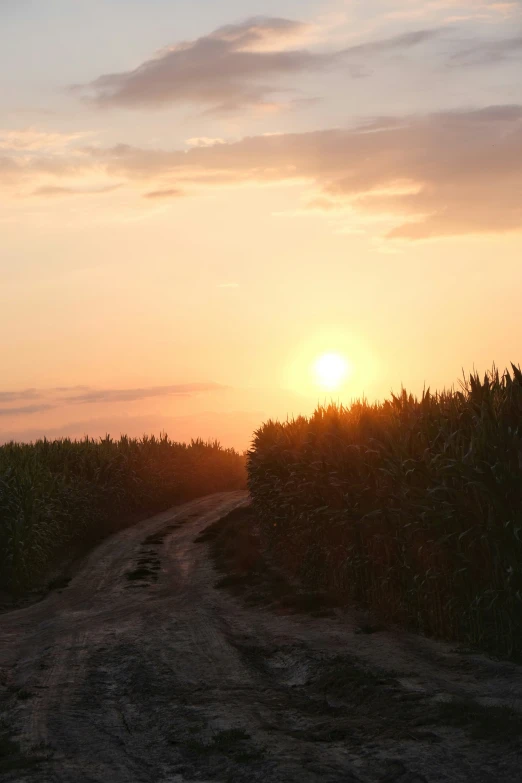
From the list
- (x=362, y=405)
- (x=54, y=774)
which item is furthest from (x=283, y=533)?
(x=54, y=774)

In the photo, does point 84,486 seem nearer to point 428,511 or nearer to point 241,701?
point 428,511

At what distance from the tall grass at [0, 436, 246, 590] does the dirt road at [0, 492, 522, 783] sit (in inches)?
271

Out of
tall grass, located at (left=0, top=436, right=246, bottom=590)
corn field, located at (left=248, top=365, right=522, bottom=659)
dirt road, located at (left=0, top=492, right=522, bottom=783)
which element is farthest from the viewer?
tall grass, located at (left=0, top=436, right=246, bottom=590)

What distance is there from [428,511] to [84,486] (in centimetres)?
2325

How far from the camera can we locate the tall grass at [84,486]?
26.1m

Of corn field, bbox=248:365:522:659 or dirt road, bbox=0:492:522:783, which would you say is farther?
corn field, bbox=248:365:522:659

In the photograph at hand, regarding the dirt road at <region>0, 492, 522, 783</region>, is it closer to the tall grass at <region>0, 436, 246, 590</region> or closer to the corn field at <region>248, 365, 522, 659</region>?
the corn field at <region>248, 365, 522, 659</region>

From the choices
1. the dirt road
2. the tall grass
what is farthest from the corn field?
the tall grass

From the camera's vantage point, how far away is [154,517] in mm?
37969

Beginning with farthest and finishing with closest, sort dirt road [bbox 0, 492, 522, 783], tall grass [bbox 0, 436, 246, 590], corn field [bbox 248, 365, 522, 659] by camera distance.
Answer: tall grass [bbox 0, 436, 246, 590], corn field [bbox 248, 365, 522, 659], dirt road [bbox 0, 492, 522, 783]

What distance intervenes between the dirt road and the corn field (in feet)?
2.79

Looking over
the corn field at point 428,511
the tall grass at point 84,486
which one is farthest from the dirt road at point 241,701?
the tall grass at point 84,486

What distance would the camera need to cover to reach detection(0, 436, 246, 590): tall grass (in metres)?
26.1

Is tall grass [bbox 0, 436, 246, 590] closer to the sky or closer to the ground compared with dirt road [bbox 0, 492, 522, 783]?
closer to the sky
